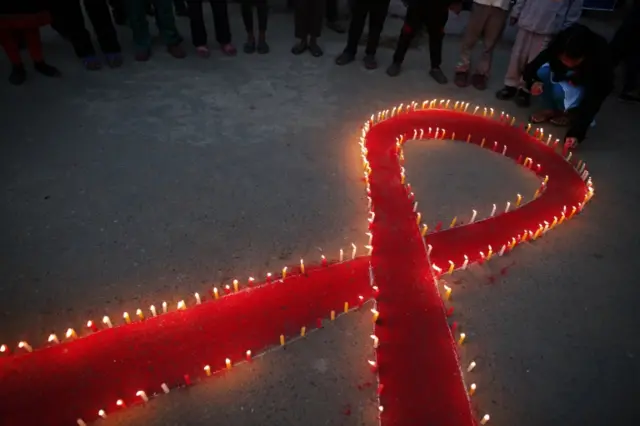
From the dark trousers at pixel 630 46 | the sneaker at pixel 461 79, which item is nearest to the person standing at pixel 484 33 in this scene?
the sneaker at pixel 461 79

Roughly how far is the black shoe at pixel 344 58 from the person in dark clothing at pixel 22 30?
3.45 m

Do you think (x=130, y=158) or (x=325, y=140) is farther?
(x=325, y=140)

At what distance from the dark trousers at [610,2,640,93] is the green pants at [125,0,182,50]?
5.79 metres

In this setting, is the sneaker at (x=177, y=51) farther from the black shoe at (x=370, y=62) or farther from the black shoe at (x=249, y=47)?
the black shoe at (x=370, y=62)

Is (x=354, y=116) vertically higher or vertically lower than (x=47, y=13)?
lower

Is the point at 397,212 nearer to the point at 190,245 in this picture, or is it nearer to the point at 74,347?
the point at 190,245

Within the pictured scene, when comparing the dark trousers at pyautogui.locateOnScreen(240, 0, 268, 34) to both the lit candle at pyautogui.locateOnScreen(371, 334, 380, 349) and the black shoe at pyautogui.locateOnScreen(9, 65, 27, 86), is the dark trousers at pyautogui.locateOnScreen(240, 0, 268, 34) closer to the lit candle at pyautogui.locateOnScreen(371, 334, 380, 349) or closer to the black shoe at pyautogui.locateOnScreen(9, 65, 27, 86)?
the black shoe at pyautogui.locateOnScreen(9, 65, 27, 86)

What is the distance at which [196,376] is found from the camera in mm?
2338

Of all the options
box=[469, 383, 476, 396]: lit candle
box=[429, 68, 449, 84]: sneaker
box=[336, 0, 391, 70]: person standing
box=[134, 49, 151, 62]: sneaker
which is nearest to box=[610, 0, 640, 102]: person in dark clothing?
box=[429, 68, 449, 84]: sneaker

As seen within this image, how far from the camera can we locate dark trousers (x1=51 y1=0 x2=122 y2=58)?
4.99 metres

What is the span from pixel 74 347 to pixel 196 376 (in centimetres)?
72

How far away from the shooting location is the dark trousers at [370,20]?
551cm

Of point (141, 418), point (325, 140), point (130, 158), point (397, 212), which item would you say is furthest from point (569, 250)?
point (130, 158)

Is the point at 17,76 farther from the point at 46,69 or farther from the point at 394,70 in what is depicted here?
the point at 394,70
